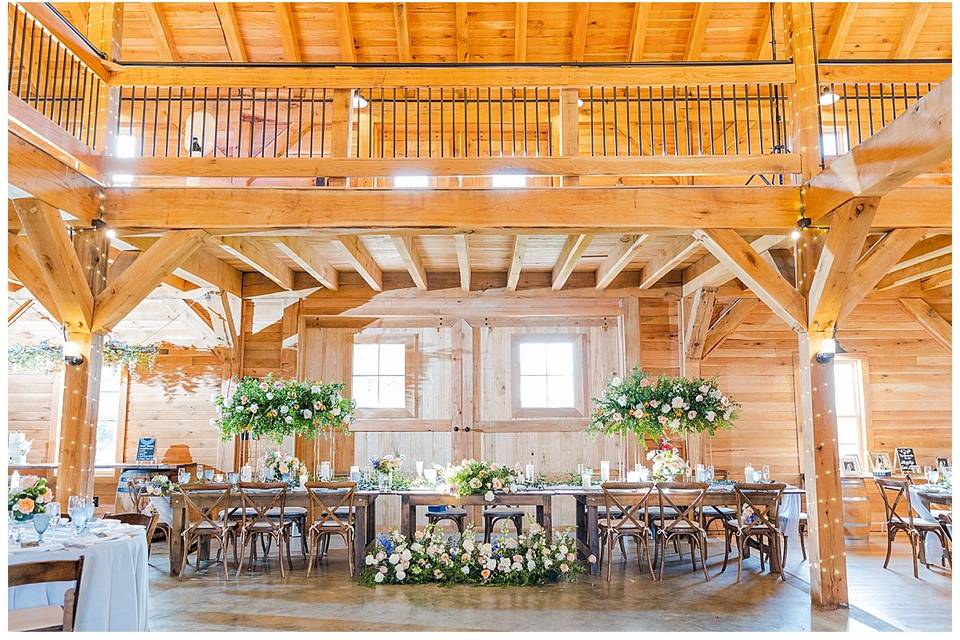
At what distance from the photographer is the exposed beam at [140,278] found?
17.9 ft

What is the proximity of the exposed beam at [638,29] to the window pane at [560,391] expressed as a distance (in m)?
A: 3.74

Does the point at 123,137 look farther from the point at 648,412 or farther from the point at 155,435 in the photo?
the point at 648,412

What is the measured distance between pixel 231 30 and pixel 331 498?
206 inches

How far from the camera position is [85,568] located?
12.1ft

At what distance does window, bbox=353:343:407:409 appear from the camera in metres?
8.88

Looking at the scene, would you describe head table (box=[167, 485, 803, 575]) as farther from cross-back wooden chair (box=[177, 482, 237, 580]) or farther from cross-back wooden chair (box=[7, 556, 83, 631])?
cross-back wooden chair (box=[7, 556, 83, 631])

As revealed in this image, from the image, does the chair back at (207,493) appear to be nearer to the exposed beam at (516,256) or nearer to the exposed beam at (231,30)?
the exposed beam at (516,256)

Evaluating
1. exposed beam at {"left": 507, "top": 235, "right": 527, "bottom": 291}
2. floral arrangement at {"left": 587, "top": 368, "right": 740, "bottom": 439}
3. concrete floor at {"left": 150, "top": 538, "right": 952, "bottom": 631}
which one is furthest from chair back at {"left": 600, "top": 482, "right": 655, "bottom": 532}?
exposed beam at {"left": 507, "top": 235, "right": 527, "bottom": 291}

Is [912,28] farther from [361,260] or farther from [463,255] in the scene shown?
[361,260]

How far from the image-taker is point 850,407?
9.05m

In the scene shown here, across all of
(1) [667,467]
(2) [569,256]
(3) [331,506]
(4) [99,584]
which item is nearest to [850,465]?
(1) [667,467]

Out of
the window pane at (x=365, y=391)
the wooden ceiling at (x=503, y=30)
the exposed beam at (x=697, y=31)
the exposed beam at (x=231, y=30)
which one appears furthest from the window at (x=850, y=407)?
the exposed beam at (x=231, y=30)
